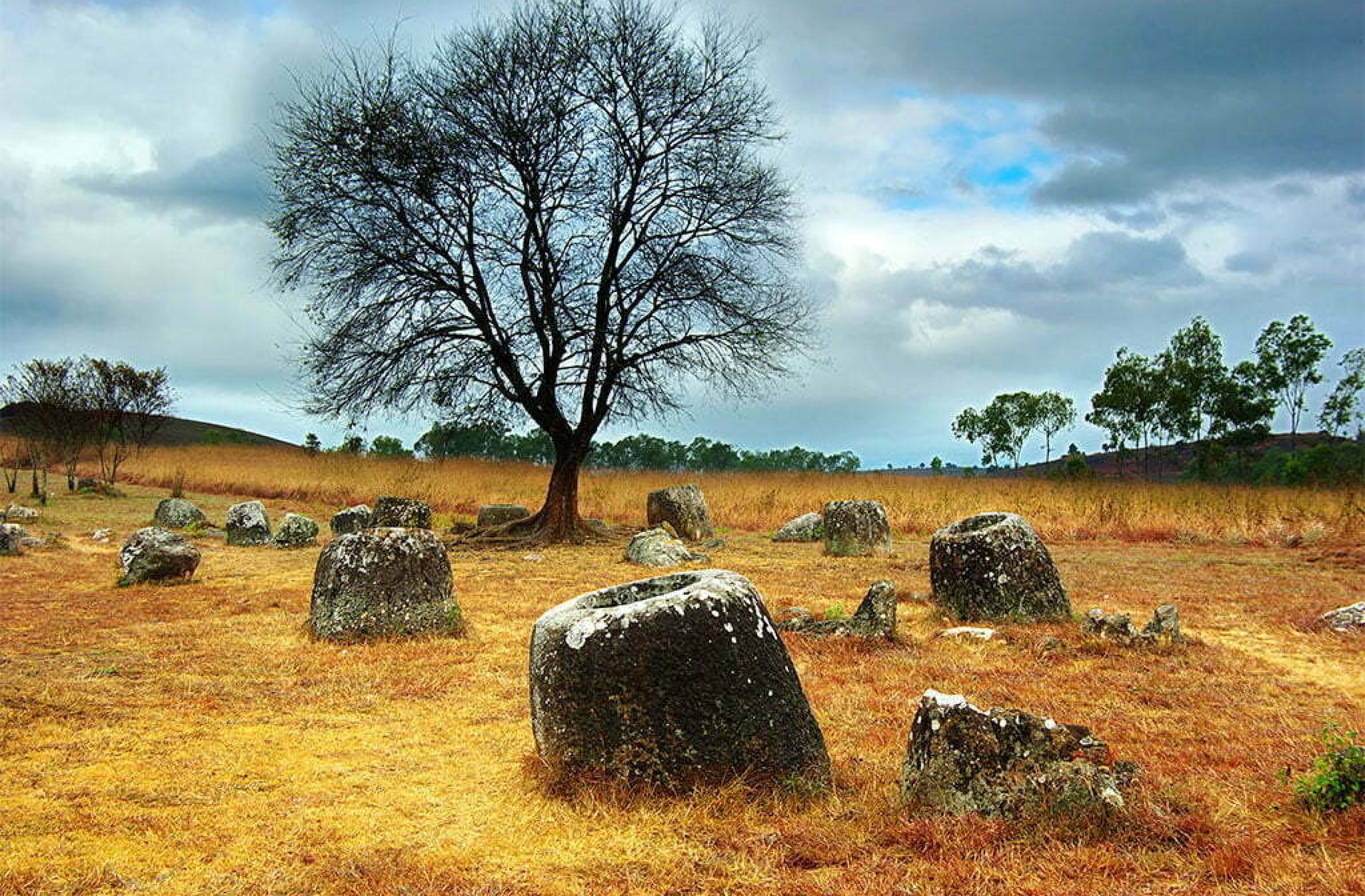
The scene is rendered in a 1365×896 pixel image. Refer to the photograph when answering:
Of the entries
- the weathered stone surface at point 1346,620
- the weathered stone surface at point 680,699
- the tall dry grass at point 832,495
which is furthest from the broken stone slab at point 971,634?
the tall dry grass at point 832,495

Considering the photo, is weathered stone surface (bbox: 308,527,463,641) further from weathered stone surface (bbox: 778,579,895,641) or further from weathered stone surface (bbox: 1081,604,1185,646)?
weathered stone surface (bbox: 1081,604,1185,646)

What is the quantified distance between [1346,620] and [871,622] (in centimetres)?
452

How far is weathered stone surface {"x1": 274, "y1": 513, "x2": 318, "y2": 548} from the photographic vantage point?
54.1 ft

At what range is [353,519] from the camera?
17.2 m

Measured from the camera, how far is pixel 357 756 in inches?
197

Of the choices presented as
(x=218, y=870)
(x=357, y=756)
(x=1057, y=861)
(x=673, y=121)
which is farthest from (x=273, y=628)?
(x=673, y=121)

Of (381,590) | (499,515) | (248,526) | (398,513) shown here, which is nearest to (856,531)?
(398,513)

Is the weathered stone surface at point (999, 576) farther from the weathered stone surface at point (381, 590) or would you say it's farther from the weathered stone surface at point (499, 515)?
the weathered stone surface at point (499, 515)

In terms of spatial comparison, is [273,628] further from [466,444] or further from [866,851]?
[466,444]

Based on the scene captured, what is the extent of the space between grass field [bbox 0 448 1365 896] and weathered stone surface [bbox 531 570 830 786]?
0.17 metres

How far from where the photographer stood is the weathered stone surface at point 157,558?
11141 mm

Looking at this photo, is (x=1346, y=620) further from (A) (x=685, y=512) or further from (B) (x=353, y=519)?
(B) (x=353, y=519)

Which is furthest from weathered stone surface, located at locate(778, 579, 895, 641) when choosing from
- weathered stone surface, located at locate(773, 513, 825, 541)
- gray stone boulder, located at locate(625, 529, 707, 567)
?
Answer: weathered stone surface, located at locate(773, 513, 825, 541)

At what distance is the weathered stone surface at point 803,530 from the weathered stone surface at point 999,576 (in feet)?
30.9
